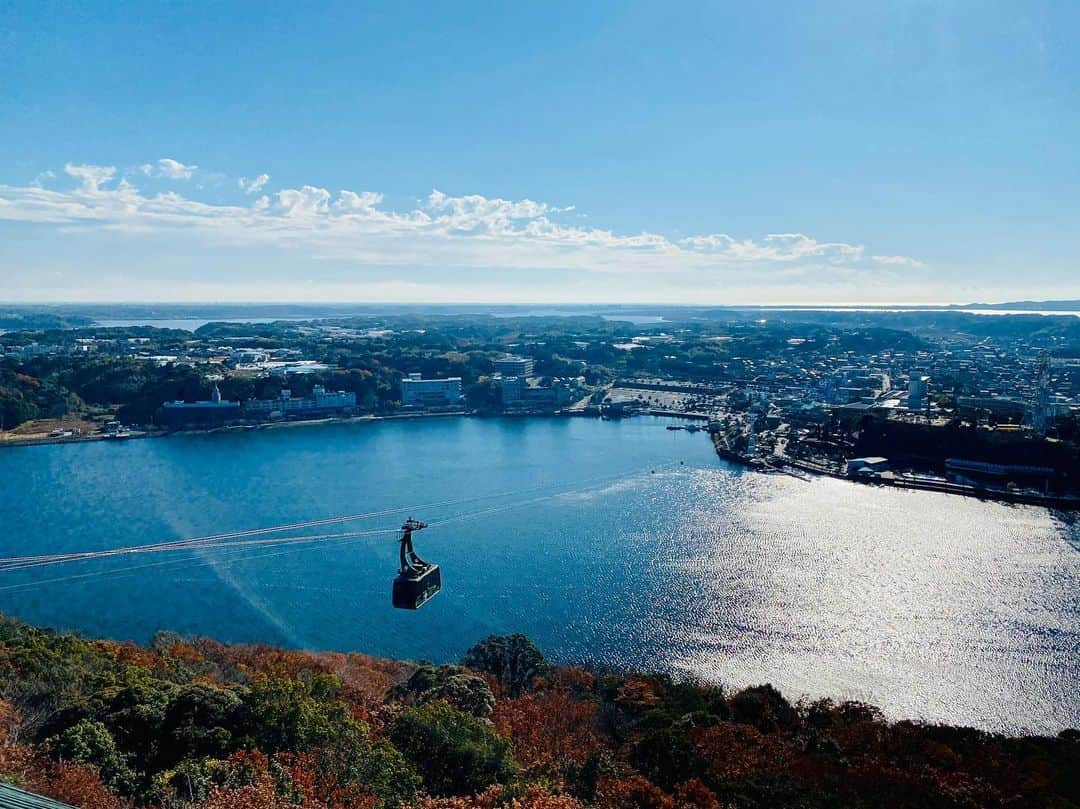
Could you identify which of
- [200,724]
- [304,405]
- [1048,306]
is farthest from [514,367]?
[1048,306]

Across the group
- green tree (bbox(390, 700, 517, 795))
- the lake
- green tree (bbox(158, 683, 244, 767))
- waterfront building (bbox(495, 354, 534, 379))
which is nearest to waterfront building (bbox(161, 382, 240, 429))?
the lake

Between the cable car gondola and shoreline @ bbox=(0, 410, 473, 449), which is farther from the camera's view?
shoreline @ bbox=(0, 410, 473, 449)

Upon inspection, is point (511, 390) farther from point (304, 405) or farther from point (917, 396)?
point (917, 396)

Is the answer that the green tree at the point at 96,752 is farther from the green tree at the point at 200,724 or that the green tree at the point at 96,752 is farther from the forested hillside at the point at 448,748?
the green tree at the point at 200,724

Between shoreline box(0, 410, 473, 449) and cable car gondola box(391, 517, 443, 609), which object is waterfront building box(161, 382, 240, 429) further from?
cable car gondola box(391, 517, 443, 609)

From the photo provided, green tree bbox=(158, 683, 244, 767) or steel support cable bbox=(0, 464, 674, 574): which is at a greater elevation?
green tree bbox=(158, 683, 244, 767)
